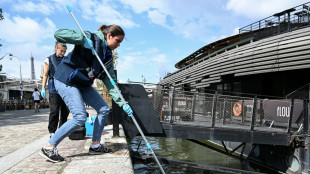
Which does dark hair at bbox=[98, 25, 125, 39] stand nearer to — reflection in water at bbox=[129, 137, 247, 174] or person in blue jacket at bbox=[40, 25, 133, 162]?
person in blue jacket at bbox=[40, 25, 133, 162]

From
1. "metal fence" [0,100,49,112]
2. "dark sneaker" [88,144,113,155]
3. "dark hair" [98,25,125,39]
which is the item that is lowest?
"metal fence" [0,100,49,112]

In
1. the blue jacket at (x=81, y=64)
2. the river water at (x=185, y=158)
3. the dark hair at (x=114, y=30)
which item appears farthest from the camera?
the river water at (x=185, y=158)

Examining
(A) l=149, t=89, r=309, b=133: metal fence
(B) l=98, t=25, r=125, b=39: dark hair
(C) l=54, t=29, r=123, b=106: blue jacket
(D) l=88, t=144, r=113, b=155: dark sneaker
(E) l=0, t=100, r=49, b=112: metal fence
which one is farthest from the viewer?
(E) l=0, t=100, r=49, b=112: metal fence

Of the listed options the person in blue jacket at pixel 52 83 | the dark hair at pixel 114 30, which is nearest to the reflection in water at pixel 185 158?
the person in blue jacket at pixel 52 83

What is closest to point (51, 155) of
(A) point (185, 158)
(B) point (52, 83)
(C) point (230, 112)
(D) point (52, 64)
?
(B) point (52, 83)

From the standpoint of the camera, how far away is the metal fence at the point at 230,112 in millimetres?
6160

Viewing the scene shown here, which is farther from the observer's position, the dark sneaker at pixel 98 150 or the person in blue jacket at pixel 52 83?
the person in blue jacket at pixel 52 83

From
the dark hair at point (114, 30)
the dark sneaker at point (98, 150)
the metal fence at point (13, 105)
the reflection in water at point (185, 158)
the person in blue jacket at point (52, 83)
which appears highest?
the dark hair at point (114, 30)


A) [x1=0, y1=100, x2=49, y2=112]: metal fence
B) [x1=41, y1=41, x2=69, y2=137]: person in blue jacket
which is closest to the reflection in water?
[x1=41, y1=41, x2=69, y2=137]: person in blue jacket

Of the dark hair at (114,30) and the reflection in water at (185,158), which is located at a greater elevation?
the dark hair at (114,30)

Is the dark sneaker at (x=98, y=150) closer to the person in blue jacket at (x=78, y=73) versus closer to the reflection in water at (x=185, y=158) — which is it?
the person in blue jacket at (x=78, y=73)

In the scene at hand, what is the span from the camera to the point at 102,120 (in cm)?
357

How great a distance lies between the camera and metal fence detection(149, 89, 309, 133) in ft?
20.2

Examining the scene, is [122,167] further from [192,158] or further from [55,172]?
[192,158]
